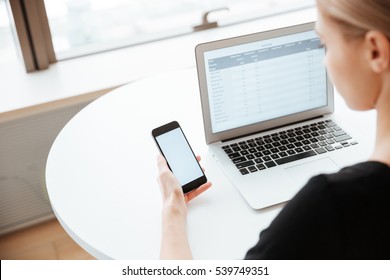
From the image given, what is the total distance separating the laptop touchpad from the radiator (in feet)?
3.26

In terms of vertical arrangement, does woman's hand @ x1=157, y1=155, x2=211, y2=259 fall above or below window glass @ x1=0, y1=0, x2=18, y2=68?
below

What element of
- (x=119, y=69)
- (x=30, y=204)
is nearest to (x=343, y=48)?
(x=119, y=69)

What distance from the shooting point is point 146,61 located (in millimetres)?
2139

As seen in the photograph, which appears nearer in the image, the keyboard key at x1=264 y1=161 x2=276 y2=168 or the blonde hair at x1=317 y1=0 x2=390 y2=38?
the blonde hair at x1=317 y1=0 x2=390 y2=38

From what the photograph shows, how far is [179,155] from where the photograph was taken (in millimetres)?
1141

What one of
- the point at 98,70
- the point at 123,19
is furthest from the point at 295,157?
the point at 123,19

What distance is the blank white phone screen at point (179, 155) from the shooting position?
113cm

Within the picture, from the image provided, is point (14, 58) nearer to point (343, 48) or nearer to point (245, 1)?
point (245, 1)

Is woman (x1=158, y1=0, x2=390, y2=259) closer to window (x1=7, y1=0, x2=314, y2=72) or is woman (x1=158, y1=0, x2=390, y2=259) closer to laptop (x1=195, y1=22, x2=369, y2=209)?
laptop (x1=195, y1=22, x2=369, y2=209)

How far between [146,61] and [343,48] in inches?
57.2

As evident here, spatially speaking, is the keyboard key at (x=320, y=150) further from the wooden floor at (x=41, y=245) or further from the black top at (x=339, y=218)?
the wooden floor at (x=41, y=245)

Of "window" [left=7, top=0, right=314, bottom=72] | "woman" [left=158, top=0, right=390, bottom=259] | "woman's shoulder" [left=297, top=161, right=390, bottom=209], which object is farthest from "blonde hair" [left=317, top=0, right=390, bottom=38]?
"window" [left=7, top=0, right=314, bottom=72]

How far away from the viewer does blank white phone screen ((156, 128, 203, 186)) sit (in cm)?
113

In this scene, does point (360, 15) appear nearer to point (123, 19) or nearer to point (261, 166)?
point (261, 166)
